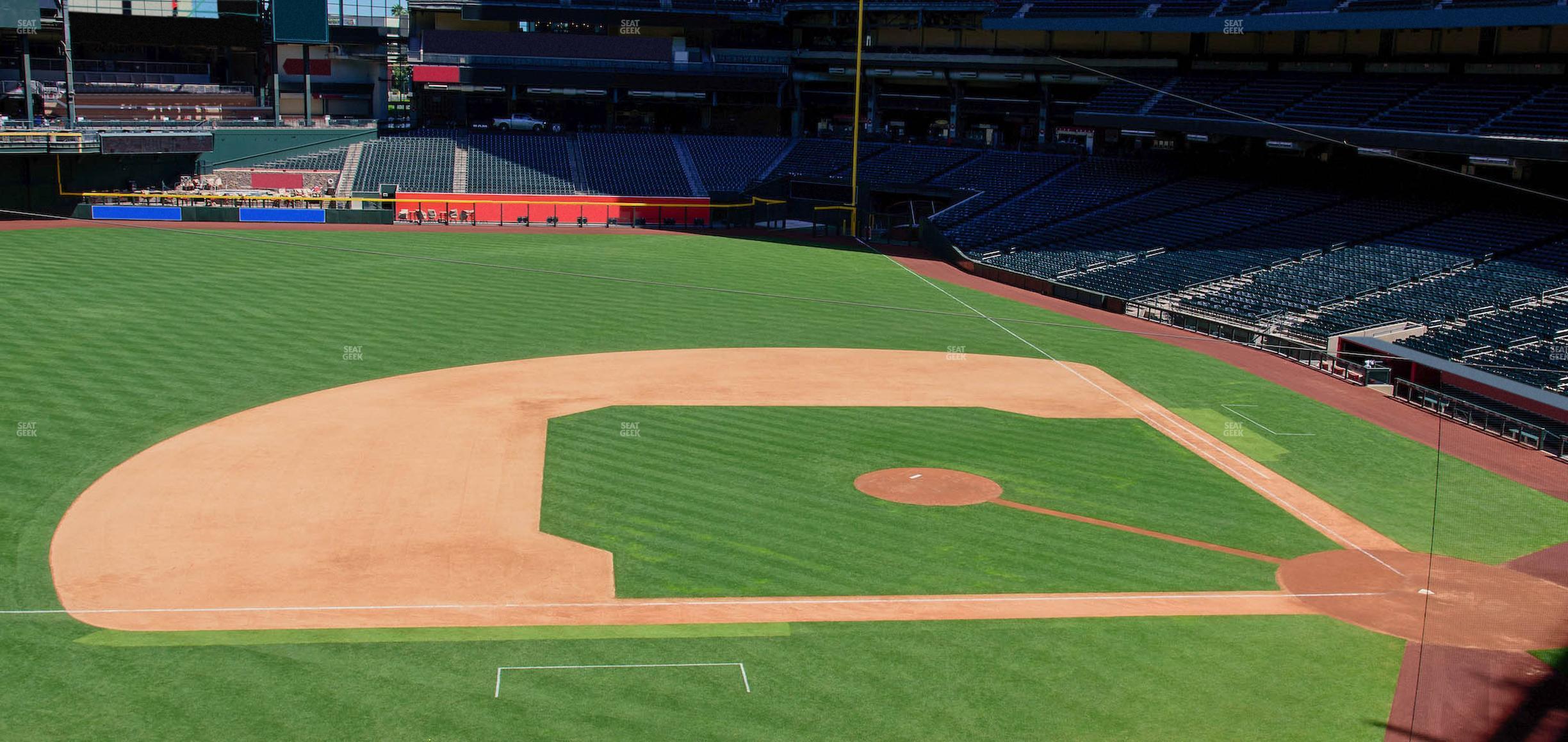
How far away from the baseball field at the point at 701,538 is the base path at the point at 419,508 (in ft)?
0.29

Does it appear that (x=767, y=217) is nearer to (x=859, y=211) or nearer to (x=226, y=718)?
(x=859, y=211)

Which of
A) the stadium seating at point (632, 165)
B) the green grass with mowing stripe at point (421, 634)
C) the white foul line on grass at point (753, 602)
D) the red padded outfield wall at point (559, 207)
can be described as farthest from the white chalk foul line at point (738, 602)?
the stadium seating at point (632, 165)

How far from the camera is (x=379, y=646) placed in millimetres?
15734

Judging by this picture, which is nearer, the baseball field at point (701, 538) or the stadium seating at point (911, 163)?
the baseball field at point (701, 538)

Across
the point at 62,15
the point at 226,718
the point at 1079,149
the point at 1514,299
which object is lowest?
the point at 226,718

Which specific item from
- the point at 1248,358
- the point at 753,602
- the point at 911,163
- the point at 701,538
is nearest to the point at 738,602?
the point at 753,602

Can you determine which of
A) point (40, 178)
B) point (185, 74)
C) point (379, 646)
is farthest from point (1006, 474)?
point (185, 74)

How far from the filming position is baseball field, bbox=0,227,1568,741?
1464cm

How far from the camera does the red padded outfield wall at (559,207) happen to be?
61000 mm

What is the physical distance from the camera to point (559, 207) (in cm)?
6247

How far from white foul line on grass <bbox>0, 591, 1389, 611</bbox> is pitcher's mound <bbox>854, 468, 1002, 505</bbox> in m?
4.18

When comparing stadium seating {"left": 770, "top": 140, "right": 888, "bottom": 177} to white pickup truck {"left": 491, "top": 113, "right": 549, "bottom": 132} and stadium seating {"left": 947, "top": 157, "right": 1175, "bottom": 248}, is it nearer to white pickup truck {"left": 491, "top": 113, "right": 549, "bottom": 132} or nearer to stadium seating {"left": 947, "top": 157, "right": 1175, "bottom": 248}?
stadium seating {"left": 947, "top": 157, "right": 1175, "bottom": 248}

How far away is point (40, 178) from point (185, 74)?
26120mm

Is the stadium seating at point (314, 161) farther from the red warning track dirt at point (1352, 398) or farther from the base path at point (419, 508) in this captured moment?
the base path at point (419, 508)
